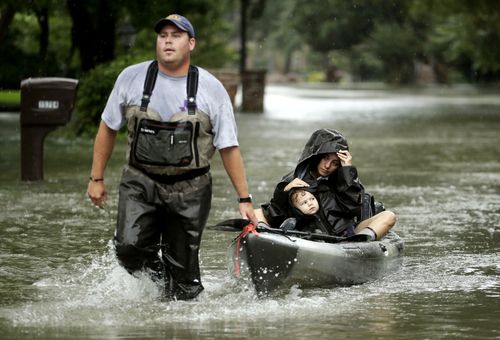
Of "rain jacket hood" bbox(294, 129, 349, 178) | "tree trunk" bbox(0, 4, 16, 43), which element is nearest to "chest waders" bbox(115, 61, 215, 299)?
"rain jacket hood" bbox(294, 129, 349, 178)

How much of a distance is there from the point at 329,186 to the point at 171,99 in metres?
2.09

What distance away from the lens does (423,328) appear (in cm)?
757

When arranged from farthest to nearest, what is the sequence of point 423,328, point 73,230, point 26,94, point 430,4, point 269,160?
point 430,4, point 269,160, point 26,94, point 73,230, point 423,328

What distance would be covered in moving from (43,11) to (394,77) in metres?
59.4

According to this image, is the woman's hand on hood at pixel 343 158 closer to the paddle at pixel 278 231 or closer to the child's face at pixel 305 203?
the child's face at pixel 305 203

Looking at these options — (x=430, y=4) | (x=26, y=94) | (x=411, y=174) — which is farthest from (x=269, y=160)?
(x=430, y=4)

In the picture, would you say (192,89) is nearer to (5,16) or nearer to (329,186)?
(329,186)

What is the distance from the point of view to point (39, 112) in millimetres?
16500

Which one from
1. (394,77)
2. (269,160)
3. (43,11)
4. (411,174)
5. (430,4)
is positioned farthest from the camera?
(394,77)

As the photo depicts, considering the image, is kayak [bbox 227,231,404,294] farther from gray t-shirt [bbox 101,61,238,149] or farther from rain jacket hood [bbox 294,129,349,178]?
gray t-shirt [bbox 101,61,238,149]

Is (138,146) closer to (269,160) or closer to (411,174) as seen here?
(411,174)

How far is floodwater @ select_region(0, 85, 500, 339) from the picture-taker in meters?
7.53

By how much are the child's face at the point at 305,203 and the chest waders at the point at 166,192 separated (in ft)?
4.16

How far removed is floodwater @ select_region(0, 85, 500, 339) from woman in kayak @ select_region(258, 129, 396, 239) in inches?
19.7
